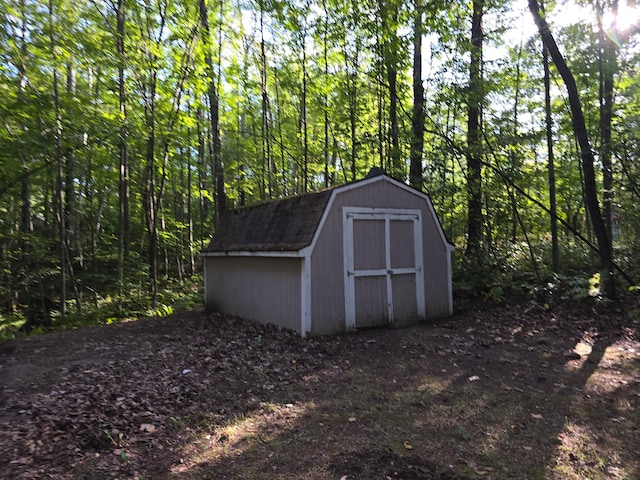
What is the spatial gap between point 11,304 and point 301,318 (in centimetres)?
1163

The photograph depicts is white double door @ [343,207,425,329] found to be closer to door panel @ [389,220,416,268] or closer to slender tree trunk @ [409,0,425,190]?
door panel @ [389,220,416,268]

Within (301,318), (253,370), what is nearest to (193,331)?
(301,318)

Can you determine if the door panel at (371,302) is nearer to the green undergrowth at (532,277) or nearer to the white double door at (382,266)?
the white double door at (382,266)

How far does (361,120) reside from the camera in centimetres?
1550

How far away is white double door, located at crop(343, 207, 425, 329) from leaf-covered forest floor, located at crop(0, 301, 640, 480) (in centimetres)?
71

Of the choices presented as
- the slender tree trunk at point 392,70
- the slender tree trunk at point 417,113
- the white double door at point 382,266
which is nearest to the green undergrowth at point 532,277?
the white double door at point 382,266

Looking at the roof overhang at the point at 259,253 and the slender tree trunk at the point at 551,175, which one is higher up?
the slender tree trunk at the point at 551,175

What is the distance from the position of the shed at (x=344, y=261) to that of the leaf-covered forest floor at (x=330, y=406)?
69 centimetres

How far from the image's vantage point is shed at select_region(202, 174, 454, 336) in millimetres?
8211

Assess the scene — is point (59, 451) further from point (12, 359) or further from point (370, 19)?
point (370, 19)

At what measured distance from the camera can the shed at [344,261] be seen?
8.21 metres

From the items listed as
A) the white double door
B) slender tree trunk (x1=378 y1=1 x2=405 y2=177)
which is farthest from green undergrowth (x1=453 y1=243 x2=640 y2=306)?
slender tree trunk (x1=378 y1=1 x2=405 y2=177)

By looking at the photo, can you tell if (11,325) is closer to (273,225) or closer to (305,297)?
(273,225)

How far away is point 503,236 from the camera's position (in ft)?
47.2
